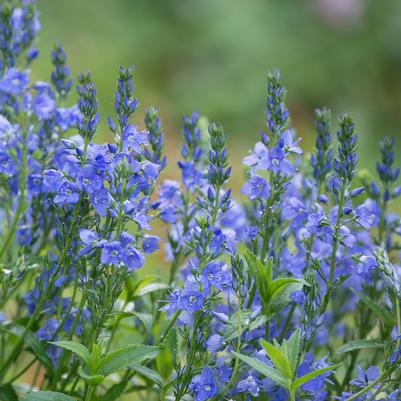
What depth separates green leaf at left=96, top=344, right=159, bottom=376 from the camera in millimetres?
1938

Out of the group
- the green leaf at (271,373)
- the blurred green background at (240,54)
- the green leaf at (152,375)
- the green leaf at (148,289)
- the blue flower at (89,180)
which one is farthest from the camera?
the blurred green background at (240,54)

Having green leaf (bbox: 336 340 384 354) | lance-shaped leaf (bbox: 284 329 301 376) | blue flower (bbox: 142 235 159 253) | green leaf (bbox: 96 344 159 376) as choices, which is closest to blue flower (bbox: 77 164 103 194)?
blue flower (bbox: 142 235 159 253)

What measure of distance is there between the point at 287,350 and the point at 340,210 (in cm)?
44

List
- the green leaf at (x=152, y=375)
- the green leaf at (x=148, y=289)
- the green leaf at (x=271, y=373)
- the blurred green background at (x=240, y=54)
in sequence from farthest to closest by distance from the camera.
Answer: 1. the blurred green background at (x=240, y=54)
2. the green leaf at (x=148, y=289)
3. the green leaf at (x=152, y=375)
4. the green leaf at (x=271, y=373)

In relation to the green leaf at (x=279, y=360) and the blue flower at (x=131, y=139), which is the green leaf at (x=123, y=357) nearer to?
the green leaf at (x=279, y=360)

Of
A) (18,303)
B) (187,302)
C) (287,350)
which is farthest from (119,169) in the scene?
(18,303)

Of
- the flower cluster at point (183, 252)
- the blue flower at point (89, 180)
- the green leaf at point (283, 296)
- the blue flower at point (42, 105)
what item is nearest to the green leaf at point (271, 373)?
the flower cluster at point (183, 252)

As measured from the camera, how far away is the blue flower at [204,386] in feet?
6.63

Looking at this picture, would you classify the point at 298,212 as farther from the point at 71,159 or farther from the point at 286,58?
the point at 286,58

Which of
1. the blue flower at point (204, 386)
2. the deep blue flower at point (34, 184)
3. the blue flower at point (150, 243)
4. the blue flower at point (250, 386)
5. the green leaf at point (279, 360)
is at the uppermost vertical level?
the deep blue flower at point (34, 184)

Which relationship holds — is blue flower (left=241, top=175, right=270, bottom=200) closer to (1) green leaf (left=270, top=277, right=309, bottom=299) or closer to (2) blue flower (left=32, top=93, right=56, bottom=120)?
(1) green leaf (left=270, top=277, right=309, bottom=299)

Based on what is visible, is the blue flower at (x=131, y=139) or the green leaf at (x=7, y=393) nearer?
the blue flower at (x=131, y=139)

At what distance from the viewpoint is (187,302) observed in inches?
77.5

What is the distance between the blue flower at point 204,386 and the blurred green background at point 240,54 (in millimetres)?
5218
